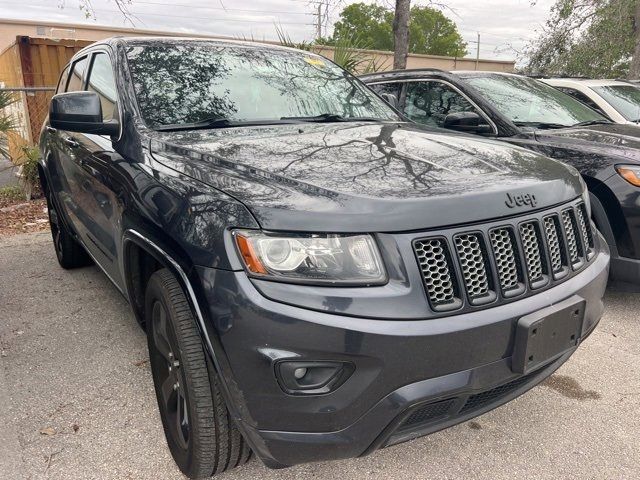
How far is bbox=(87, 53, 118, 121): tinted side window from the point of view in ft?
9.12

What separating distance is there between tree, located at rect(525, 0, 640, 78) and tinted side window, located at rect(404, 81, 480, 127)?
9.24 meters

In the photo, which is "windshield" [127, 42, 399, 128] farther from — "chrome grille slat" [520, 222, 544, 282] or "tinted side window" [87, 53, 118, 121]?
"chrome grille slat" [520, 222, 544, 282]

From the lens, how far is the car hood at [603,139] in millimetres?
3543

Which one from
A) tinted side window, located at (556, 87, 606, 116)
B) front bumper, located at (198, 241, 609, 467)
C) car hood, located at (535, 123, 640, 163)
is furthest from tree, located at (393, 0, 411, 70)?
front bumper, located at (198, 241, 609, 467)

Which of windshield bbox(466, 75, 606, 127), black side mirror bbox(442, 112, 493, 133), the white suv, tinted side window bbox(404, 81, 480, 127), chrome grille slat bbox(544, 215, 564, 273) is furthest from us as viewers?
the white suv

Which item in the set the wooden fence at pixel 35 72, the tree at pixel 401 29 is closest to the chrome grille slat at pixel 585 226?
the tree at pixel 401 29

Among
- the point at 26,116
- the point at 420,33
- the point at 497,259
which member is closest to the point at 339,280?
the point at 497,259

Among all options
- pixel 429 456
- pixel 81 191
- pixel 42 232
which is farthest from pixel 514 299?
pixel 42 232

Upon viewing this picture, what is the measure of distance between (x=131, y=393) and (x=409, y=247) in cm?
176

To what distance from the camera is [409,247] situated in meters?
1.62

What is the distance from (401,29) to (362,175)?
7.34m

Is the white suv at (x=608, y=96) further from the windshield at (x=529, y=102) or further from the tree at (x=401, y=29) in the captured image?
the tree at (x=401, y=29)

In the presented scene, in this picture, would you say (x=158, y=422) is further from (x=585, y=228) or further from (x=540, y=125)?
(x=540, y=125)

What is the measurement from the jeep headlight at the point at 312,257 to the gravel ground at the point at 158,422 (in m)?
0.97
